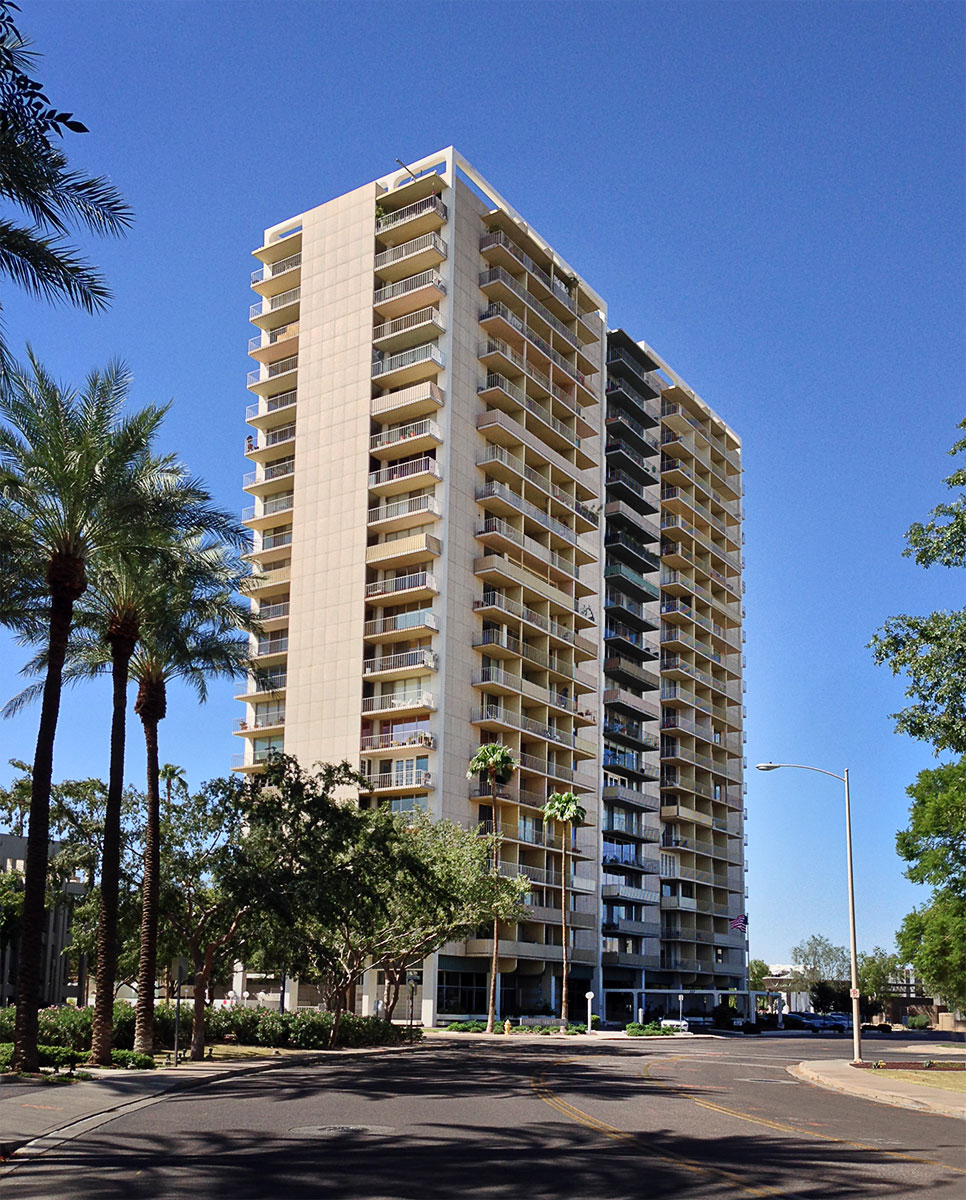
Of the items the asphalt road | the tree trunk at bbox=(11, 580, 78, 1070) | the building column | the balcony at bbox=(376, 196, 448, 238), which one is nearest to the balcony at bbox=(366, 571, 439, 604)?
the building column

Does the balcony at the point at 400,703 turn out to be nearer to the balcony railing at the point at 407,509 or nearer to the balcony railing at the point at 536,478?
the balcony railing at the point at 407,509

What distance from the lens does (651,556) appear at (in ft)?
349

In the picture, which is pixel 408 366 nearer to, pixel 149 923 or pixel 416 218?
pixel 416 218

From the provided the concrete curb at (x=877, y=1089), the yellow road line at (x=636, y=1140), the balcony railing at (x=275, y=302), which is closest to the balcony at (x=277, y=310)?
the balcony railing at (x=275, y=302)

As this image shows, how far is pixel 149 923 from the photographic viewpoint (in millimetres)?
35094

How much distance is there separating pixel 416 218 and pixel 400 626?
26.5m

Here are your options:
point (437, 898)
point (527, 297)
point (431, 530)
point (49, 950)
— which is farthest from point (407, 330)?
point (49, 950)

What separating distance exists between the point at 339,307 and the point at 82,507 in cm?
5736

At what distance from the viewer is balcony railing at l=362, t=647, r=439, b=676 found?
7519 cm

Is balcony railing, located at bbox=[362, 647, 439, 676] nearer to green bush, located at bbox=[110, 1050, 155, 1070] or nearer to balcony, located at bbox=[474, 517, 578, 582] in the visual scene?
balcony, located at bbox=[474, 517, 578, 582]

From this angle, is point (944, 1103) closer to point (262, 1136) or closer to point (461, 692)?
point (262, 1136)

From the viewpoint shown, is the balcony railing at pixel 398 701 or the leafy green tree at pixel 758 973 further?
the leafy green tree at pixel 758 973

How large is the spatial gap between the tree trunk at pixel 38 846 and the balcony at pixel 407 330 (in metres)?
52.8

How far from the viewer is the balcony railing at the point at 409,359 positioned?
79812mm
